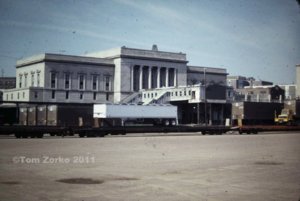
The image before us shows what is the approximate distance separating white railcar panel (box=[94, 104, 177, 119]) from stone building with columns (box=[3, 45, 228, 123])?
28.5m

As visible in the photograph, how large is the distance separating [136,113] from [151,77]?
51.7 meters

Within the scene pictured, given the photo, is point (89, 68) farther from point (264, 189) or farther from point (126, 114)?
point (264, 189)

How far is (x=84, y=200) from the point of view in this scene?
10.6 metres

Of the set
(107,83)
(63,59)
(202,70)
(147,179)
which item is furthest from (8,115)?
(202,70)

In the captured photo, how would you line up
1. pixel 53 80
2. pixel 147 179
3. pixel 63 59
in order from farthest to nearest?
1. pixel 63 59
2. pixel 53 80
3. pixel 147 179

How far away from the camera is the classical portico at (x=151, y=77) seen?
11306 centimetres

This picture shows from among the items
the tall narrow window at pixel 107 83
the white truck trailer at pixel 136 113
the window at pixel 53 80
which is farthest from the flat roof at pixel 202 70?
the white truck trailer at pixel 136 113

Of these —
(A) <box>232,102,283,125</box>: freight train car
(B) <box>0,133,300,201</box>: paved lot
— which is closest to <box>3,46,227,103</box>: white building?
(A) <box>232,102,283,125</box>: freight train car

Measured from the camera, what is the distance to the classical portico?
113062 mm

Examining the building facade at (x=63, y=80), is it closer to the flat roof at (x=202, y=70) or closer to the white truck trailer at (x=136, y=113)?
the flat roof at (x=202, y=70)

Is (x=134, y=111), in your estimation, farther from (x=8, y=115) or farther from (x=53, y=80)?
(x=53, y=80)

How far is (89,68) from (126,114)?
47206 millimetres

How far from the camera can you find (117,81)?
111 m

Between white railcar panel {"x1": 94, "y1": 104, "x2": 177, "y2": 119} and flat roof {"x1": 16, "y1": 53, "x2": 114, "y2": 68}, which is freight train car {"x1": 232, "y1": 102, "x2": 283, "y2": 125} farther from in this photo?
flat roof {"x1": 16, "y1": 53, "x2": 114, "y2": 68}
